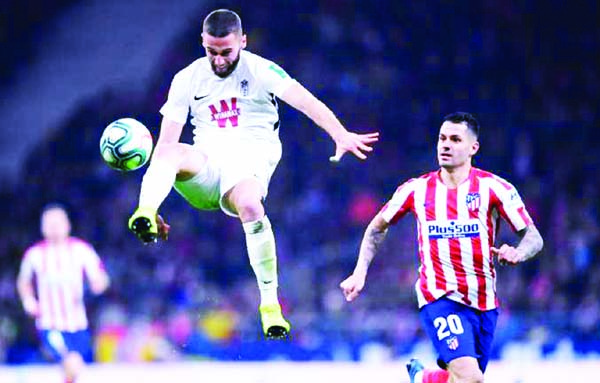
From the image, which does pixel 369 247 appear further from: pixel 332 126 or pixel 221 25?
pixel 221 25

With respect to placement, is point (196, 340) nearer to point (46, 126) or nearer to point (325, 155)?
point (325, 155)

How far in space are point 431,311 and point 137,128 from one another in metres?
2.07

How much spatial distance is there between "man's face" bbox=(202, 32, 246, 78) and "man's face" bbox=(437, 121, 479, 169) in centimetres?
133

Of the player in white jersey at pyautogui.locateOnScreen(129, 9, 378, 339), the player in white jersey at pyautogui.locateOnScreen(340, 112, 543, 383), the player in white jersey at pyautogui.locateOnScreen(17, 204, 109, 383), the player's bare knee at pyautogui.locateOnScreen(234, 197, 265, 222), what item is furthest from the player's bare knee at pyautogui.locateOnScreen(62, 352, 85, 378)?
the player in white jersey at pyautogui.locateOnScreen(340, 112, 543, 383)

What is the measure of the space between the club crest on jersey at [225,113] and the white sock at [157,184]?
635 millimetres

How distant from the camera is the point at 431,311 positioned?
291 inches

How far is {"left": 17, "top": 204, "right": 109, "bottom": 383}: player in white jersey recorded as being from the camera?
10.8m

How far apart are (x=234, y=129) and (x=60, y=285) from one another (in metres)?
4.34

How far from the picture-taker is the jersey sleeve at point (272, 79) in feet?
24.4

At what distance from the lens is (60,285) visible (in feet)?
37.2

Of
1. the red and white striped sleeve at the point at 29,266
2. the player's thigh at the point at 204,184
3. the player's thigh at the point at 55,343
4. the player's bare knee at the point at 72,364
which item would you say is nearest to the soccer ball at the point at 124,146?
the player's thigh at the point at 204,184

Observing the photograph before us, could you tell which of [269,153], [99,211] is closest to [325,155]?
[99,211]

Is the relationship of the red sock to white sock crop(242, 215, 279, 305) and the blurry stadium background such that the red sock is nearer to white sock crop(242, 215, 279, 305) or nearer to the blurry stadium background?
white sock crop(242, 215, 279, 305)

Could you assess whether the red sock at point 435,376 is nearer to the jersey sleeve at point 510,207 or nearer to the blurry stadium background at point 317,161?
the jersey sleeve at point 510,207
